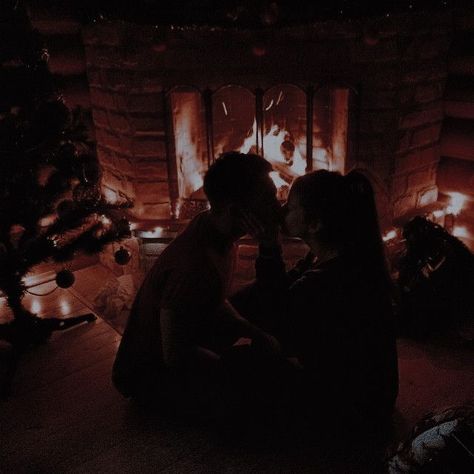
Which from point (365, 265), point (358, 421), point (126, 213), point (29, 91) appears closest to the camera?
point (365, 265)

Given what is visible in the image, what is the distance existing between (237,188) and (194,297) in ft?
1.92

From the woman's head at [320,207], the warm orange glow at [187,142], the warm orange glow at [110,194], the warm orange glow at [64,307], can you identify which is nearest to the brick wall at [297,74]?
the warm orange glow at [187,142]

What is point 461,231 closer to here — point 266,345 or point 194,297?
point 266,345

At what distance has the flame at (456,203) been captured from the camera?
464 centimetres

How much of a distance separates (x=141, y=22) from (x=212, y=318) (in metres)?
2.40

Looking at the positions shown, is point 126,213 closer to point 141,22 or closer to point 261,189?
point 141,22

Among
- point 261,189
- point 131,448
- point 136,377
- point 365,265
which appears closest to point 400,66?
point 261,189

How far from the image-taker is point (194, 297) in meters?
2.40

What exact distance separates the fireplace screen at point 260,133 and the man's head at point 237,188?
1.62m

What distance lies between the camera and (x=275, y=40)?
3846 mm

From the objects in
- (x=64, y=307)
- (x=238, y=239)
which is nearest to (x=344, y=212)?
(x=238, y=239)

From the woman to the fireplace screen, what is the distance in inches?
76.4

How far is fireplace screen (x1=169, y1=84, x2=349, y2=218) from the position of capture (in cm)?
427

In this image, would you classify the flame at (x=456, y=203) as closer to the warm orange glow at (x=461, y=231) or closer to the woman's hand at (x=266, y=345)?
the warm orange glow at (x=461, y=231)
